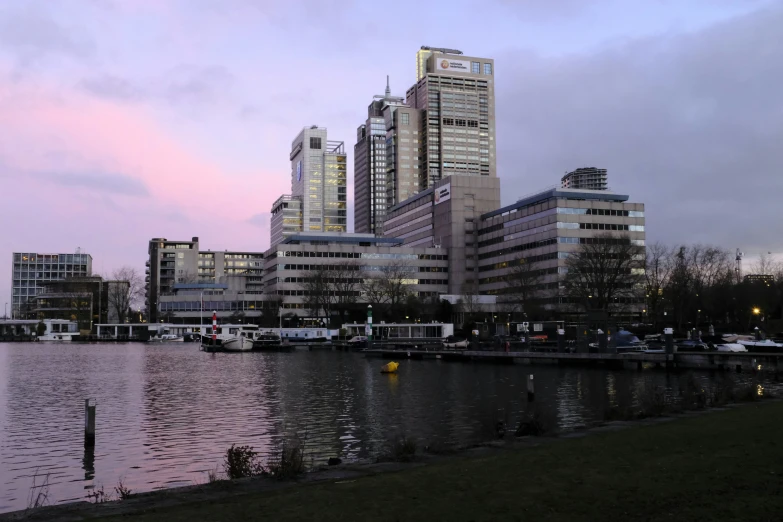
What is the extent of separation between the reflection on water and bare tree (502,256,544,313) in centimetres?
7785

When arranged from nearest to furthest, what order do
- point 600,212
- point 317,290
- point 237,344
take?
point 237,344
point 317,290
point 600,212

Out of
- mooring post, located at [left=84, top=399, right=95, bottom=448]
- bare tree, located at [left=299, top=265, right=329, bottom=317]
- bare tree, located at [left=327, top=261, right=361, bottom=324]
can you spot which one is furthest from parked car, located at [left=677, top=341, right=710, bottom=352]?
bare tree, located at [left=299, top=265, right=329, bottom=317]

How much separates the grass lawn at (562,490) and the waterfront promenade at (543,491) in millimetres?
19

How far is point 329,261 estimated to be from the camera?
618 ft

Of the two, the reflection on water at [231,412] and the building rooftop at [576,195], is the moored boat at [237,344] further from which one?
the building rooftop at [576,195]

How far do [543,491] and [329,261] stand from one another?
176756 mm

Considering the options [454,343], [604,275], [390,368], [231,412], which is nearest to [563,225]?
[604,275]

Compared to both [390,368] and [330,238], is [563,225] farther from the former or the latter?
[390,368]

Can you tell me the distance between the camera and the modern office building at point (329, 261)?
184875 mm

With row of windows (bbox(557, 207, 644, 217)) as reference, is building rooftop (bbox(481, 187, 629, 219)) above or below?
above

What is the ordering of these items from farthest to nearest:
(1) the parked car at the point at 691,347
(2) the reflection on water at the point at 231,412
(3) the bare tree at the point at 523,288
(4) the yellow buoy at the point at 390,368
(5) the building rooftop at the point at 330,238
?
(5) the building rooftop at the point at 330,238 < (3) the bare tree at the point at 523,288 < (1) the parked car at the point at 691,347 < (4) the yellow buoy at the point at 390,368 < (2) the reflection on water at the point at 231,412

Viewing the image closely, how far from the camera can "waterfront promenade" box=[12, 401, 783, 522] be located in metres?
11.4

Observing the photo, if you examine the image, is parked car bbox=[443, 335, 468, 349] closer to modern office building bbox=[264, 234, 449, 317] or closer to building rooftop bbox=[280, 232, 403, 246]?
modern office building bbox=[264, 234, 449, 317]

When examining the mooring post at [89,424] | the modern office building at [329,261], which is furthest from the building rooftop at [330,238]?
the mooring post at [89,424]
